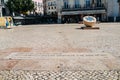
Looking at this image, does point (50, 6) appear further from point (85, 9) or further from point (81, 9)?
point (85, 9)

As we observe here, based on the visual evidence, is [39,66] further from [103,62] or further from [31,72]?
[103,62]

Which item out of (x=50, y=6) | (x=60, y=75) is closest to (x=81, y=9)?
(x=50, y=6)

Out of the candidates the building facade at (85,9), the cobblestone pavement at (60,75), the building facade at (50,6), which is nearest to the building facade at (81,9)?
the building facade at (85,9)

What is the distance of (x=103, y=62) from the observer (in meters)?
9.31

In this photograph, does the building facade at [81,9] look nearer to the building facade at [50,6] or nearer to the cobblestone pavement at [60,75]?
the building facade at [50,6]

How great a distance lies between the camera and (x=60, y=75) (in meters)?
7.53

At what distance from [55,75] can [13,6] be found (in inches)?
2201

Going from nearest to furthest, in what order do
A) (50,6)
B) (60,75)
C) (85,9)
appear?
(60,75), (85,9), (50,6)

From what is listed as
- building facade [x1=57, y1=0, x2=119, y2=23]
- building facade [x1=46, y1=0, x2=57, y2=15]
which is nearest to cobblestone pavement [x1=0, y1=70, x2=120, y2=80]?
building facade [x1=57, y1=0, x2=119, y2=23]

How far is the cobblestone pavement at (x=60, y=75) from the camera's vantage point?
285 inches

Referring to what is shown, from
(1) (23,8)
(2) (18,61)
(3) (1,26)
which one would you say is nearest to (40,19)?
(1) (23,8)

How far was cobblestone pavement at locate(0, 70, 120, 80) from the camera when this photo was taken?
725cm

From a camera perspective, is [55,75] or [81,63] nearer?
[55,75]

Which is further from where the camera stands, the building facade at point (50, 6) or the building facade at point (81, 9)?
the building facade at point (50, 6)
